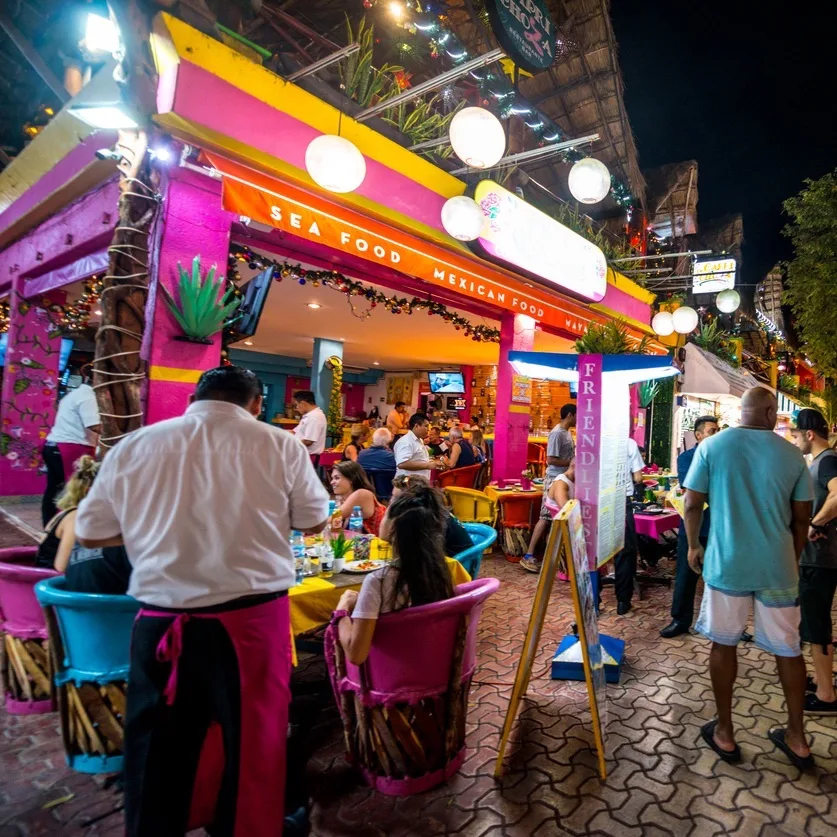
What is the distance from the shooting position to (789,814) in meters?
2.38

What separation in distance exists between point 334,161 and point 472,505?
4522mm

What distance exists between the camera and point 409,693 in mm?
2338

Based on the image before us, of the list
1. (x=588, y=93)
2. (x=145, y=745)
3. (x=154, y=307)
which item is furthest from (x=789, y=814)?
(x=588, y=93)

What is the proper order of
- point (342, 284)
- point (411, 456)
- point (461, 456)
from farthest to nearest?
point (461, 456) < point (342, 284) < point (411, 456)

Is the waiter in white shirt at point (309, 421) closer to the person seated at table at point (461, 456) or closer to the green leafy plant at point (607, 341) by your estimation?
the person seated at table at point (461, 456)

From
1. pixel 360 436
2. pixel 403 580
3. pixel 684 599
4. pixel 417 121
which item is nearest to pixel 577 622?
pixel 403 580

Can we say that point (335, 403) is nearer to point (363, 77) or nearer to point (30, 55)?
point (363, 77)

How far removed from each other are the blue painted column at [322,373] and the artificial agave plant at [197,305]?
347 inches

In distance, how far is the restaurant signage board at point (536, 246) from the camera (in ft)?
22.3

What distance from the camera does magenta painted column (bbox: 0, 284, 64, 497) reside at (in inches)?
294

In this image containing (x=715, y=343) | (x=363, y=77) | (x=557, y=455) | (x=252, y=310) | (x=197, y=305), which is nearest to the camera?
(x=197, y=305)

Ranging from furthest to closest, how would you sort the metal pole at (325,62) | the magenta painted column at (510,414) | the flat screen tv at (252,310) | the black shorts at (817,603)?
the magenta painted column at (510,414) < the flat screen tv at (252,310) < the metal pole at (325,62) < the black shorts at (817,603)

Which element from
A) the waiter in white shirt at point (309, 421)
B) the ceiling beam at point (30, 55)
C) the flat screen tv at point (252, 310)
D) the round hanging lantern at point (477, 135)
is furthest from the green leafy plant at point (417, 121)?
the waiter in white shirt at point (309, 421)

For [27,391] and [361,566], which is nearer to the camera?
[361,566]
